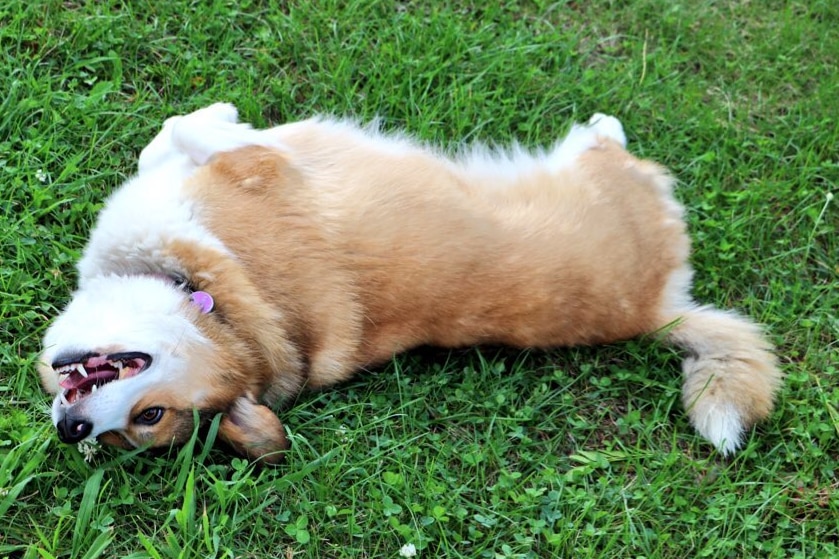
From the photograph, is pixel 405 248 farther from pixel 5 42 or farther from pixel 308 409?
pixel 5 42

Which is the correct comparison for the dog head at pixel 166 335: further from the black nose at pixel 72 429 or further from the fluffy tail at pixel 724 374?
the fluffy tail at pixel 724 374

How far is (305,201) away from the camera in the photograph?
326 cm

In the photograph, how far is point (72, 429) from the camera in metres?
2.71

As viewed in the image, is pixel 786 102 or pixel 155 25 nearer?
pixel 155 25

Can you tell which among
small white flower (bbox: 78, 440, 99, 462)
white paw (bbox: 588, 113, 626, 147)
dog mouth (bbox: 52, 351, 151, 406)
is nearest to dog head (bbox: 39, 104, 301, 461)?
dog mouth (bbox: 52, 351, 151, 406)

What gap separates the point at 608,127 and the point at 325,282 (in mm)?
1727

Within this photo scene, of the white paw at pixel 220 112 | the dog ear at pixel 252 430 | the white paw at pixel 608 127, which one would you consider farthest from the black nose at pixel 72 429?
the white paw at pixel 608 127

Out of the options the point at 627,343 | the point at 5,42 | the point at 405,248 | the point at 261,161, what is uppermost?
the point at 5,42

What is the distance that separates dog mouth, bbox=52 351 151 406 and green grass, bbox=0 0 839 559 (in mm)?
273

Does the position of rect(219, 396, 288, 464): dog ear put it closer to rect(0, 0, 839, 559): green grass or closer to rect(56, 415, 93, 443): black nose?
rect(0, 0, 839, 559): green grass

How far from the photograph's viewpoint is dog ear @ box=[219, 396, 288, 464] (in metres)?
3.02

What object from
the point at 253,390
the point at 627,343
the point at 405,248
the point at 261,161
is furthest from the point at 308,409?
the point at 627,343

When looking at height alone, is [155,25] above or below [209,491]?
above

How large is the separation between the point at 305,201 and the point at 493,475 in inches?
52.8
